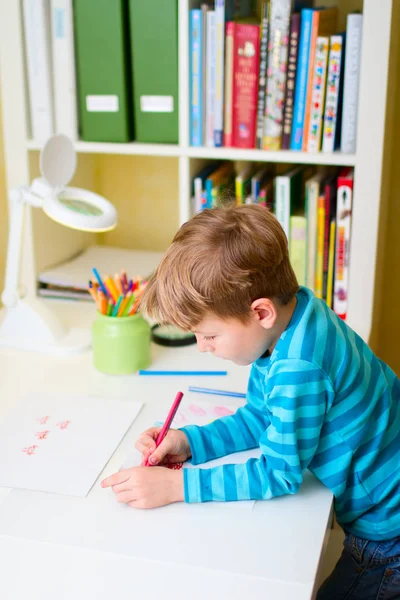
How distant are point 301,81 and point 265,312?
66cm

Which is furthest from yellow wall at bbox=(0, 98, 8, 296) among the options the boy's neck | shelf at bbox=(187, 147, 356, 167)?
the boy's neck

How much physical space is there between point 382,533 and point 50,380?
2.00ft

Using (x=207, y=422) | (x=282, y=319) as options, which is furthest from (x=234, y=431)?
(x=282, y=319)

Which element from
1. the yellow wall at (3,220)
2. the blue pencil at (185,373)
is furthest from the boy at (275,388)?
the yellow wall at (3,220)

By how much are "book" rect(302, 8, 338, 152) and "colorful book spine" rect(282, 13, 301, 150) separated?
0.09 feet

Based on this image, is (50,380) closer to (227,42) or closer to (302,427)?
(302,427)

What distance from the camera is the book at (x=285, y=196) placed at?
1505mm

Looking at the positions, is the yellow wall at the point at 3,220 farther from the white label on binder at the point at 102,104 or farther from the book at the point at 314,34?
the book at the point at 314,34

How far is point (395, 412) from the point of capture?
41.6 inches

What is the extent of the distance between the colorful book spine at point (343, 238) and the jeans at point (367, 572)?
565mm

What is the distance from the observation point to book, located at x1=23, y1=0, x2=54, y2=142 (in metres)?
1.50

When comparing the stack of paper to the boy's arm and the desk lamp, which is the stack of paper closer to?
the desk lamp

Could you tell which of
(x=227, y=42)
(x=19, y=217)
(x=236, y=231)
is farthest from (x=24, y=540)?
(x=227, y=42)

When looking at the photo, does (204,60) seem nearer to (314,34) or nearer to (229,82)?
(229,82)
